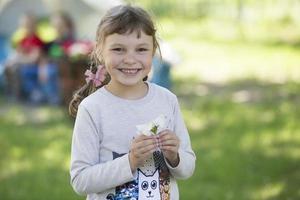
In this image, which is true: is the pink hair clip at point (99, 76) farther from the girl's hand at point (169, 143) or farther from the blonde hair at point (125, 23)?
the girl's hand at point (169, 143)

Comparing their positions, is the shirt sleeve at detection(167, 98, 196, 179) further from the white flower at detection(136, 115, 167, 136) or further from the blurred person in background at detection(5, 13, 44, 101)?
the blurred person in background at detection(5, 13, 44, 101)

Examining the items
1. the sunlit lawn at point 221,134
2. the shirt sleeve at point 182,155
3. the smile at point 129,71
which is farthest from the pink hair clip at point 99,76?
the sunlit lawn at point 221,134

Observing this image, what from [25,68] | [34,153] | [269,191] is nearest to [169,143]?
[269,191]

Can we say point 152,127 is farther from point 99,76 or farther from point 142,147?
point 99,76

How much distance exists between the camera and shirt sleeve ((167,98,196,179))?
2.94 m

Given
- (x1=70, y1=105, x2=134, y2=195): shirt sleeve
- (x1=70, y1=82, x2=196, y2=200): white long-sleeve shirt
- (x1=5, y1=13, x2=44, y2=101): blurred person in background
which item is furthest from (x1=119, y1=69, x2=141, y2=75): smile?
(x1=5, y1=13, x2=44, y2=101): blurred person in background

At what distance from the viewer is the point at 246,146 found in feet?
23.9

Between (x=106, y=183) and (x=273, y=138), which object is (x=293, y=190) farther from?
(x=106, y=183)

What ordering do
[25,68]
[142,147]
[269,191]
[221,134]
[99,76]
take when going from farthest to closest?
[25,68] < [221,134] < [269,191] < [99,76] < [142,147]

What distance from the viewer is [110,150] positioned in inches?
114

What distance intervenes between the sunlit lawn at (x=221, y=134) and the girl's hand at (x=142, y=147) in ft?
10.2

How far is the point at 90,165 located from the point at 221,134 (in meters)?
5.02

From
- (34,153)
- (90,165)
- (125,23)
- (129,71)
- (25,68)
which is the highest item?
(25,68)

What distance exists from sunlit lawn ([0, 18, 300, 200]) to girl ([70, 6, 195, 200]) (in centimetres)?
299
